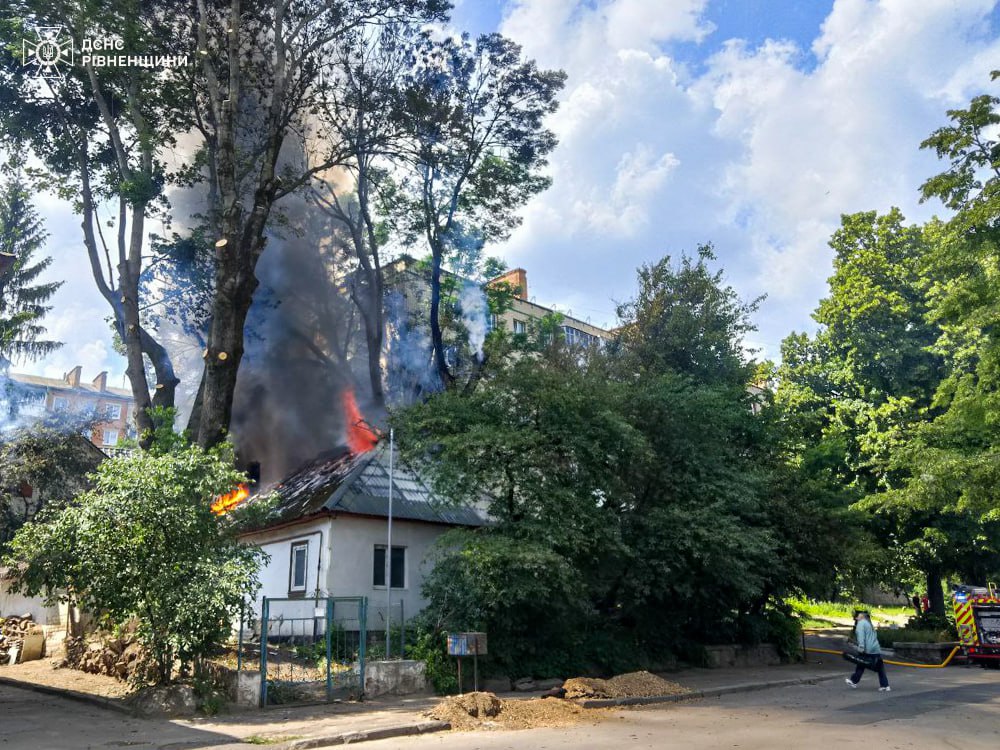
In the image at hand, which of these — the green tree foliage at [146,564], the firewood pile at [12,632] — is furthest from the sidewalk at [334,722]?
the firewood pile at [12,632]

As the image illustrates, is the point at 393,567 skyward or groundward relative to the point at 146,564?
skyward

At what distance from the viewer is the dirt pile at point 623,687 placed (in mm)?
13398

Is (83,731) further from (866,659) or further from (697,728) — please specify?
(866,659)

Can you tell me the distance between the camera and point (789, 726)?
415 inches

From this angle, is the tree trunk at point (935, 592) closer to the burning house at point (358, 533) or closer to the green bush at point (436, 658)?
the burning house at point (358, 533)

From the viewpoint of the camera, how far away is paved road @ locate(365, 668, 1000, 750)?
29.7 ft

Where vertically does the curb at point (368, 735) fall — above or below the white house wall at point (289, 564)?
below

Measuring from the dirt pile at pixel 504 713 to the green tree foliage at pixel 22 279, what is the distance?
28.1 metres

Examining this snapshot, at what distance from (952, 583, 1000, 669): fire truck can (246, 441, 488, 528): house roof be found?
1514 cm

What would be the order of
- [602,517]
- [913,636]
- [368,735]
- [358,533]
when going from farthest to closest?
[913,636] → [358,533] → [602,517] → [368,735]

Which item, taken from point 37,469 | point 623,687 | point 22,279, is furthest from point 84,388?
point 623,687

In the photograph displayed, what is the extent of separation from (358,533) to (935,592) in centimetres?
2540

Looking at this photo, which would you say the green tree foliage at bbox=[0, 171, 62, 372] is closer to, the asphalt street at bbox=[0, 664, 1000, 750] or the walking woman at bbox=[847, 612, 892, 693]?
the asphalt street at bbox=[0, 664, 1000, 750]

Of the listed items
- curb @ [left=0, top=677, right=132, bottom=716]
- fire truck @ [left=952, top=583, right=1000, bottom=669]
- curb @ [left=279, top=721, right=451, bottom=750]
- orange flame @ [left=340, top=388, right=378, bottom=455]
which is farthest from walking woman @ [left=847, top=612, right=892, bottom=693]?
curb @ [left=0, top=677, right=132, bottom=716]
